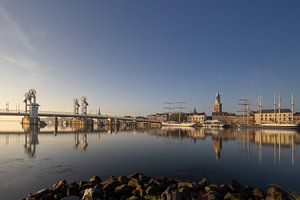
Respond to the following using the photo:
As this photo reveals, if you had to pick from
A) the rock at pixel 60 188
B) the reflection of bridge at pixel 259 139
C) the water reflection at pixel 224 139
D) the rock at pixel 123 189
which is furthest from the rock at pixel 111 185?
the reflection of bridge at pixel 259 139

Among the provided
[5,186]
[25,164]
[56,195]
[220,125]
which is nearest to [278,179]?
[56,195]

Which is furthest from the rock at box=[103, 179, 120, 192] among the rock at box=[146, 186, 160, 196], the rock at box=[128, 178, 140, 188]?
the rock at box=[146, 186, 160, 196]

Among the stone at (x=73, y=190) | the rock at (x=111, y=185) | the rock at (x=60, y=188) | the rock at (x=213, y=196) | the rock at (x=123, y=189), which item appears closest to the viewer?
the rock at (x=213, y=196)

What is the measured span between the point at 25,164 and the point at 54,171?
692 cm

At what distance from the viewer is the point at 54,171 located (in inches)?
1067

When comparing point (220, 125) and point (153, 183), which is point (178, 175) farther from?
point (220, 125)

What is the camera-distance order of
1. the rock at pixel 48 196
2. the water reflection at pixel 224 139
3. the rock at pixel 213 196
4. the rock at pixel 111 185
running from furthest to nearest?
the water reflection at pixel 224 139, the rock at pixel 111 185, the rock at pixel 48 196, the rock at pixel 213 196

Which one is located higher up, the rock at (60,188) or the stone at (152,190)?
the stone at (152,190)

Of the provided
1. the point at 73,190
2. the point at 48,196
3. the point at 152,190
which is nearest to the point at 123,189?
the point at 152,190

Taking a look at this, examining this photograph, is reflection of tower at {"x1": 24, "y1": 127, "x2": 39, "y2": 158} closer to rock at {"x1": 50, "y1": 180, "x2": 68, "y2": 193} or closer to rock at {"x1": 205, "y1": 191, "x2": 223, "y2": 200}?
rock at {"x1": 50, "y1": 180, "x2": 68, "y2": 193}

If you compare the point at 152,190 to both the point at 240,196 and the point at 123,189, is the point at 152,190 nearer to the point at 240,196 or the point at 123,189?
the point at 123,189

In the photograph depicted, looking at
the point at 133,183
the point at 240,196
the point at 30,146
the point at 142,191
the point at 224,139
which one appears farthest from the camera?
the point at 224,139

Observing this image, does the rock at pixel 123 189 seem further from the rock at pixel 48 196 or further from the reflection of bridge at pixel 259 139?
the reflection of bridge at pixel 259 139

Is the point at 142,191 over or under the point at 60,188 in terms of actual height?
over
